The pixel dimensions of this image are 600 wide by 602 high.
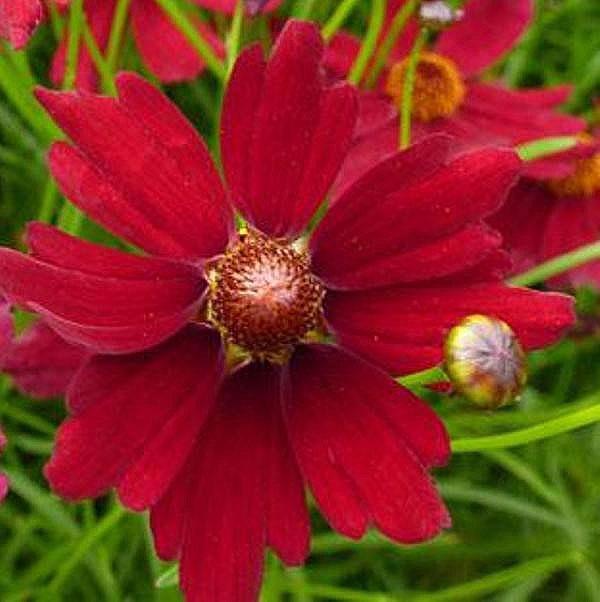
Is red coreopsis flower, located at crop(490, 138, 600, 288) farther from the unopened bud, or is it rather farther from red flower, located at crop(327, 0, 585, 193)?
the unopened bud

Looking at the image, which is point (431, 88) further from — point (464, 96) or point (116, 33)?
point (116, 33)

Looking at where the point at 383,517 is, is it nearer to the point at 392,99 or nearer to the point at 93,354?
the point at 93,354

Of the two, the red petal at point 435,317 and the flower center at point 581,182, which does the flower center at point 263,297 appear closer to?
the red petal at point 435,317

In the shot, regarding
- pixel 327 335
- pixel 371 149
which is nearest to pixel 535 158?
pixel 371 149

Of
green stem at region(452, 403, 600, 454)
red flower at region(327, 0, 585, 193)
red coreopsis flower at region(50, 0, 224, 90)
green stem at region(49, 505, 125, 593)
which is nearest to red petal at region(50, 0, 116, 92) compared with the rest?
red coreopsis flower at region(50, 0, 224, 90)

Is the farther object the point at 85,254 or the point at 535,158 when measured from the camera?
the point at 535,158

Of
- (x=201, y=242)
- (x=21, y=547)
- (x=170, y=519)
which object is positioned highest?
(x=201, y=242)
